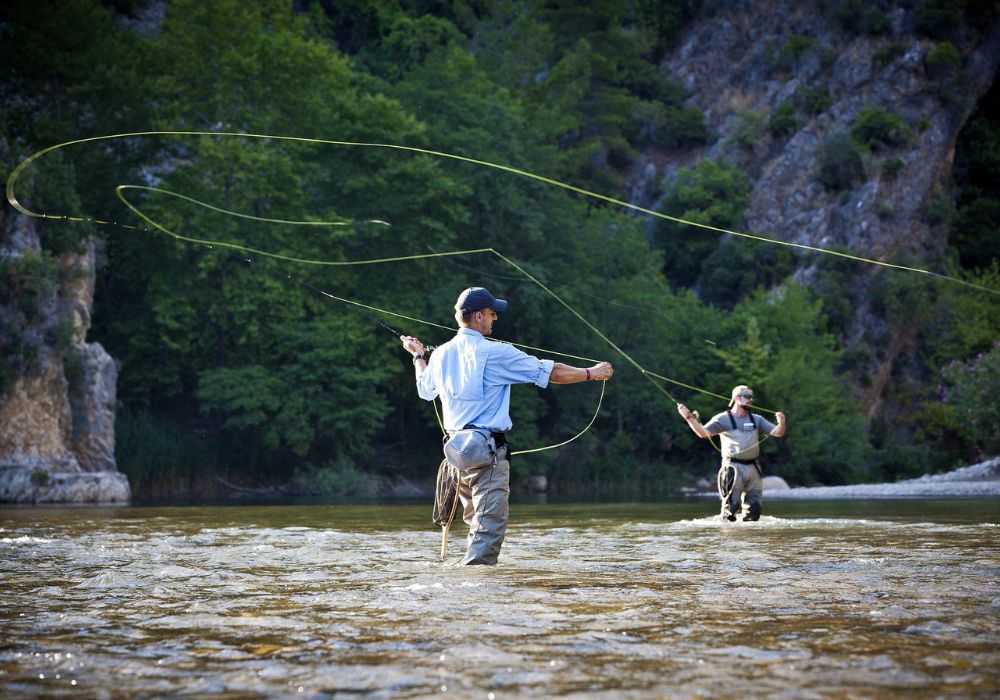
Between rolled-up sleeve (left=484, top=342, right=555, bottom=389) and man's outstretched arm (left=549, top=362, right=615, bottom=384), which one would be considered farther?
rolled-up sleeve (left=484, top=342, right=555, bottom=389)

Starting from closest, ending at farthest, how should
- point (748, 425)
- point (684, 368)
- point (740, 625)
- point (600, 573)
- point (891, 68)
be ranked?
point (740, 625)
point (600, 573)
point (748, 425)
point (684, 368)
point (891, 68)

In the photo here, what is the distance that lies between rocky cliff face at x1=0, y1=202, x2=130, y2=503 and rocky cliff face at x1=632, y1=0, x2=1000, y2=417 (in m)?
33.7

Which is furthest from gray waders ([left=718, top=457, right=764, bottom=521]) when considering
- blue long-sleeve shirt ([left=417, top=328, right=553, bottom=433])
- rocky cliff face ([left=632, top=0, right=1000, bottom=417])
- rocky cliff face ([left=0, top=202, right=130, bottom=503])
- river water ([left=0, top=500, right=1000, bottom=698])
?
rocky cliff face ([left=632, top=0, right=1000, bottom=417])

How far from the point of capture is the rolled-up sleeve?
28.6ft

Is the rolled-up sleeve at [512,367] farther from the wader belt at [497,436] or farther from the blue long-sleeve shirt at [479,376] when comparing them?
the wader belt at [497,436]

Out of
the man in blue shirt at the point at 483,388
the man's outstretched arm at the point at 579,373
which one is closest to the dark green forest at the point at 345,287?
the man in blue shirt at the point at 483,388

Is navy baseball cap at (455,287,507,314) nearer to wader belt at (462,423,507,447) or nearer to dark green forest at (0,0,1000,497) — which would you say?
wader belt at (462,423,507,447)

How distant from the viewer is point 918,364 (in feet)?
181

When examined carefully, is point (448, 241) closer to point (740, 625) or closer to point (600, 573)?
point (600, 573)

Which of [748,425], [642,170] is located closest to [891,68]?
[642,170]

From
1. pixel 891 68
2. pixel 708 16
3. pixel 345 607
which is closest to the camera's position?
pixel 345 607

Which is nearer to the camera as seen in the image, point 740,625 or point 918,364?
point 740,625

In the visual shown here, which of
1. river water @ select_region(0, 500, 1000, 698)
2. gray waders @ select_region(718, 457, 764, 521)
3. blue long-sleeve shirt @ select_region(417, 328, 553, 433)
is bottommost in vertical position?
river water @ select_region(0, 500, 1000, 698)

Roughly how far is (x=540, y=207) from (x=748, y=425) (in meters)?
29.8
